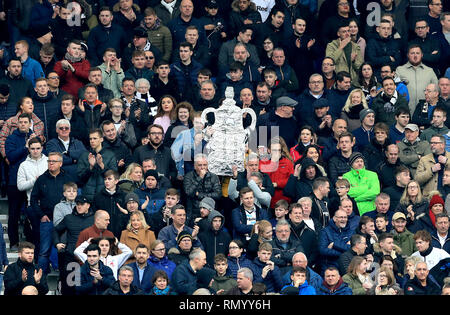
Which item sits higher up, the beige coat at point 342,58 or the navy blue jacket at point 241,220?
the beige coat at point 342,58

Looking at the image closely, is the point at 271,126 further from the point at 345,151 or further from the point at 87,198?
the point at 87,198

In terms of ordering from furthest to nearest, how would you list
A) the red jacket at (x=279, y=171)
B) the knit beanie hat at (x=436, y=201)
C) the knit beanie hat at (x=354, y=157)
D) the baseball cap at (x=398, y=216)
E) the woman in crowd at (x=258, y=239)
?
the knit beanie hat at (x=354, y=157)
the red jacket at (x=279, y=171)
the knit beanie hat at (x=436, y=201)
the baseball cap at (x=398, y=216)
the woman in crowd at (x=258, y=239)

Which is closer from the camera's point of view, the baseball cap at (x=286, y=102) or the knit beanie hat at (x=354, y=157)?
the knit beanie hat at (x=354, y=157)

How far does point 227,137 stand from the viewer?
84.1ft

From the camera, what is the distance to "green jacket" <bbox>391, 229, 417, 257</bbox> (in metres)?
24.4

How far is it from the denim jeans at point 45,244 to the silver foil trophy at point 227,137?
2.57 meters

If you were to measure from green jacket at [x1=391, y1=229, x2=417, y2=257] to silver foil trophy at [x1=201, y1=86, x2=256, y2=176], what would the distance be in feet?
8.32

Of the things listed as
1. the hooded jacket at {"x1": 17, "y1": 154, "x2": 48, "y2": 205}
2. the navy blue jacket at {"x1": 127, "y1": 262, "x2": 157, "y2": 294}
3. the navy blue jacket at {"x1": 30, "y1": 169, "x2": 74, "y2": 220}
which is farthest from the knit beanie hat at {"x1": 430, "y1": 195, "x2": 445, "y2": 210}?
the hooded jacket at {"x1": 17, "y1": 154, "x2": 48, "y2": 205}

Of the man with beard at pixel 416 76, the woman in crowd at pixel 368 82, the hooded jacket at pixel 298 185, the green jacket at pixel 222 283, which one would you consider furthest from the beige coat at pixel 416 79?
the green jacket at pixel 222 283

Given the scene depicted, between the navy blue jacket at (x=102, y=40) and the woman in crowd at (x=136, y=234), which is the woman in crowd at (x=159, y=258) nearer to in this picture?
the woman in crowd at (x=136, y=234)

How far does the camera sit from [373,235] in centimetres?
2422

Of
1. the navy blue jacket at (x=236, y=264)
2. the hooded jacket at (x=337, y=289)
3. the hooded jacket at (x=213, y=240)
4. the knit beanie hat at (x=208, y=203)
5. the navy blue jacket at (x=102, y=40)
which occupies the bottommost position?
the hooded jacket at (x=337, y=289)

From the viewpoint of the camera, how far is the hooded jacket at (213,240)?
24.0 metres

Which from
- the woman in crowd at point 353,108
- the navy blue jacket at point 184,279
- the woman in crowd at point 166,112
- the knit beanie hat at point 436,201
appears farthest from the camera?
the woman in crowd at point 353,108
